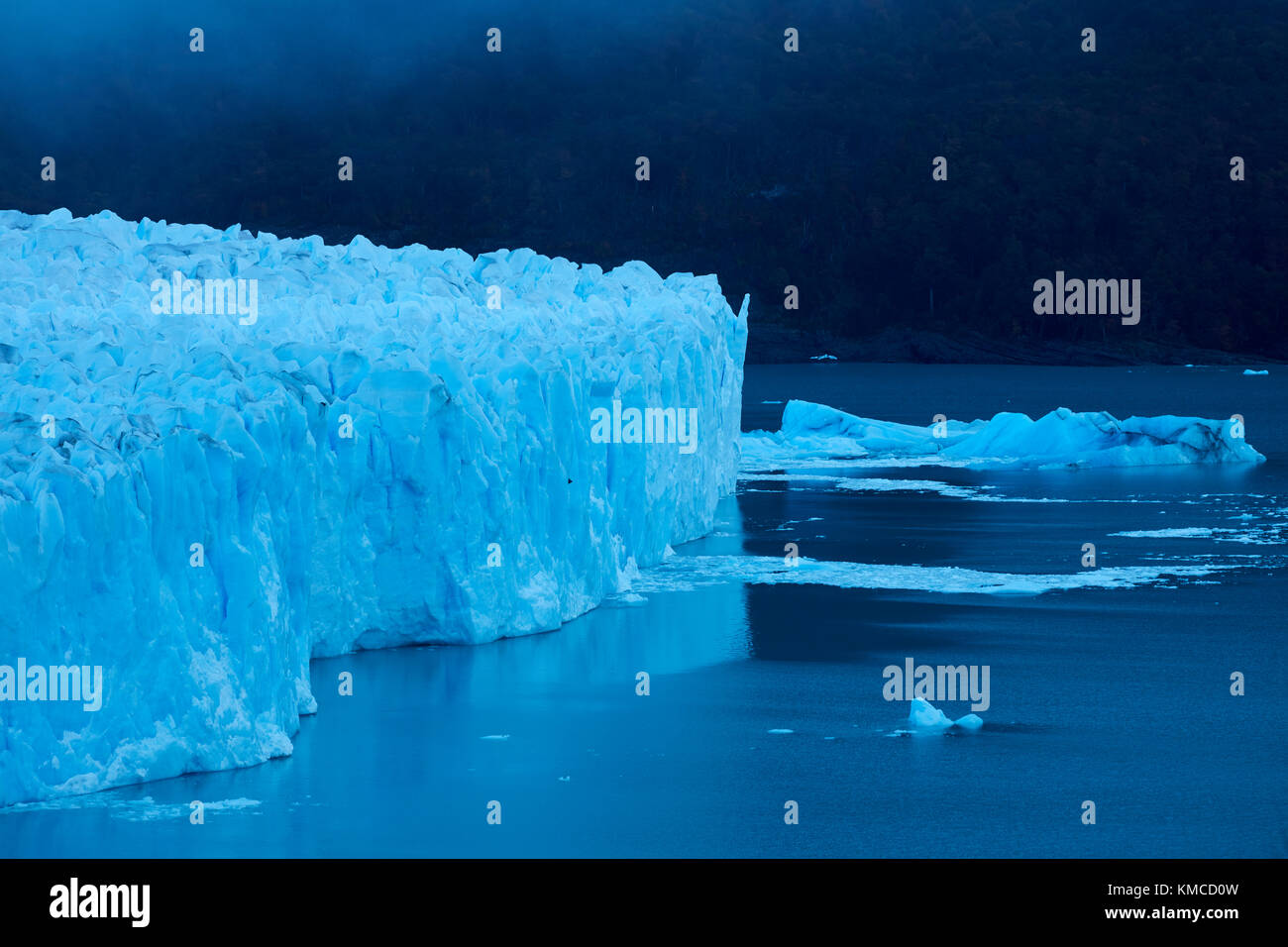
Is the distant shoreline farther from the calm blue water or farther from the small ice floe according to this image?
the small ice floe

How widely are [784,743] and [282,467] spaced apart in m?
4.34

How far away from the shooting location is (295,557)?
44.2 ft

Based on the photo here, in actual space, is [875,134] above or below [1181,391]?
above

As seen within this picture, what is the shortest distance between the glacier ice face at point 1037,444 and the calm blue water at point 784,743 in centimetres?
1501

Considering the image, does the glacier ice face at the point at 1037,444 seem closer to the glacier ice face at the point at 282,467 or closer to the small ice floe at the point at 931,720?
the glacier ice face at the point at 282,467

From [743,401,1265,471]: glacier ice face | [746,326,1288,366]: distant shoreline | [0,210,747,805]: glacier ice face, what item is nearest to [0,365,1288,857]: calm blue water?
[0,210,747,805]: glacier ice face

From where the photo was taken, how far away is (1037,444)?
40094 mm

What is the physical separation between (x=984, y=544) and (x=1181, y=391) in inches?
2500

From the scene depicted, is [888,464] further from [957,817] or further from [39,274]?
[957,817]

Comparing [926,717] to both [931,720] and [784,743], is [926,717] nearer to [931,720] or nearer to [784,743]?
[931,720]

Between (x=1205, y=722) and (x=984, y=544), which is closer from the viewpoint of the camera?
(x=1205, y=722)

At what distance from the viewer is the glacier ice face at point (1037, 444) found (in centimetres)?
3894

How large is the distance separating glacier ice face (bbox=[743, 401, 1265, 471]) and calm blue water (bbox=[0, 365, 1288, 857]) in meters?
15.0

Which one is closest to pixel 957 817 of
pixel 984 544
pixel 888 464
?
pixel 984 544
